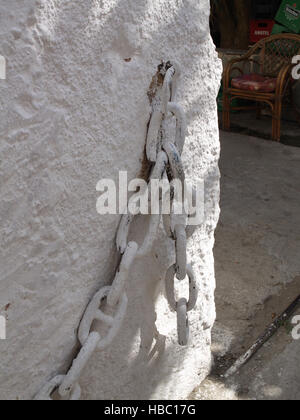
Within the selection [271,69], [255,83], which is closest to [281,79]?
[255,83]

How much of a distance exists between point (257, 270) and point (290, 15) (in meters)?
4.23

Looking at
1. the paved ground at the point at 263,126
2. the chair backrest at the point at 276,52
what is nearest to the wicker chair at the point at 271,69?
the chair backrest at the point at 276,52

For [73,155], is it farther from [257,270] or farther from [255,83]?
[255,83]

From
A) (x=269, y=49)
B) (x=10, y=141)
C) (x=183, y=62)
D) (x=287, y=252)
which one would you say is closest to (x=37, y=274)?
(x=10, y=141)

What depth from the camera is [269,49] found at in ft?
18.7

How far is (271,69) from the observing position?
5664 millimetres

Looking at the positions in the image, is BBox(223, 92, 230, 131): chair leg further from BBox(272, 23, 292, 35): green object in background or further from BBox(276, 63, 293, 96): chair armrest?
BBox(272, 23, 292, 35): green object in background

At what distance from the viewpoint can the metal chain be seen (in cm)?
118

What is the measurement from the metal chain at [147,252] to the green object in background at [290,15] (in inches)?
203

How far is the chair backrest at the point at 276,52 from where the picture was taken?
18.0 feet

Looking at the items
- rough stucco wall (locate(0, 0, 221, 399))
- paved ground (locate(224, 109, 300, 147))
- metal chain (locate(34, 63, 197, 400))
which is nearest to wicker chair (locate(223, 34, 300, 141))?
paved ground (locate(224, 109, 300, 147))
